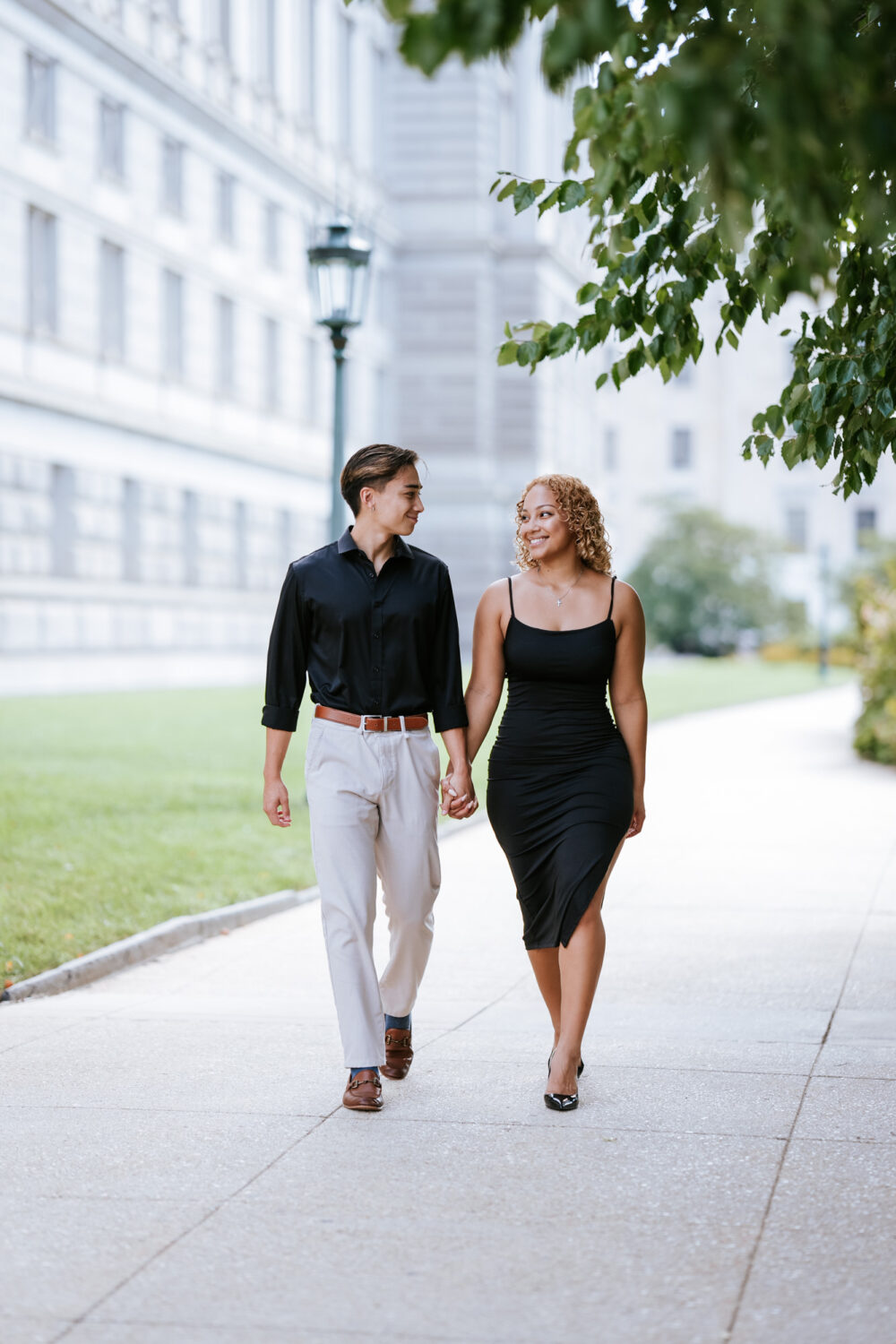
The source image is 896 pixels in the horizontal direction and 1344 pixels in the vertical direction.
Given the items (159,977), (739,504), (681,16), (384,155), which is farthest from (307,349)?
(739,504)

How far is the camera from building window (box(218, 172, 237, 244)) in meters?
38.5

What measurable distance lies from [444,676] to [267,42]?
124ft

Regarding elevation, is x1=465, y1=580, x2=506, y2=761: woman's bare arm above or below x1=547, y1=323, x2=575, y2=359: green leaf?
below

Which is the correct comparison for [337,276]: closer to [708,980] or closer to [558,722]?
[708,980]

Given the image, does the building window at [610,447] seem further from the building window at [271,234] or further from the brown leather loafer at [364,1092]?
the brown leather loafer at [364,1092]

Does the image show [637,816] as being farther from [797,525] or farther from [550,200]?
[797,525]

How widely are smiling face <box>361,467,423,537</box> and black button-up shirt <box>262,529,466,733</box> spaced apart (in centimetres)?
11

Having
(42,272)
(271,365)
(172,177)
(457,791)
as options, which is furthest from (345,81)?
(457,791)

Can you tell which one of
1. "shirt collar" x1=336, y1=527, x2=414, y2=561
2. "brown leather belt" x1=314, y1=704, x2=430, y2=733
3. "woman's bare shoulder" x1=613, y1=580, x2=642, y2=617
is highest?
"shirt collar" x1=336, y1=527, x2=414, y2=561

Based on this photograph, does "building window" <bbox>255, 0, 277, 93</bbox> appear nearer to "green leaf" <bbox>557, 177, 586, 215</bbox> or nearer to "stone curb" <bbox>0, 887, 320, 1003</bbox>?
"stone curb" <bbox>0, 887, 320, 1003</bbox>

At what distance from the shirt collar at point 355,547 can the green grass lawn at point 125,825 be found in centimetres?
343

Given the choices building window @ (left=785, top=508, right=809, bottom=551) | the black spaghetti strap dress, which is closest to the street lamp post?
the black spaghetti strap dress

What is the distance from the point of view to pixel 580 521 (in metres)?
5.94

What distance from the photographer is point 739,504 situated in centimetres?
9444
